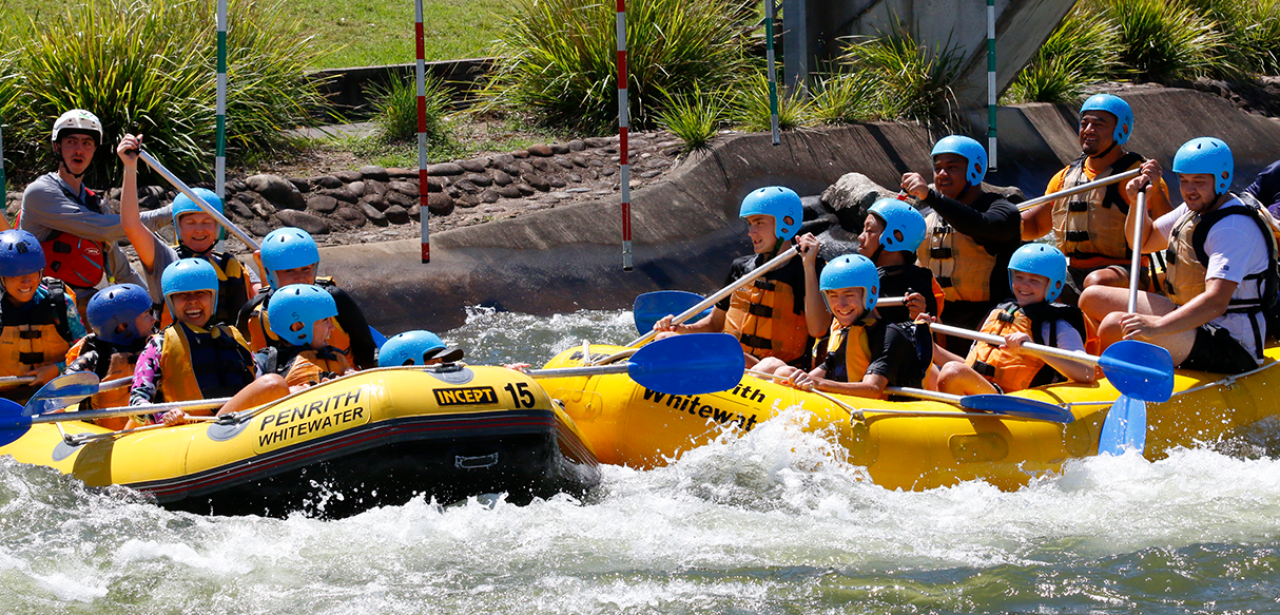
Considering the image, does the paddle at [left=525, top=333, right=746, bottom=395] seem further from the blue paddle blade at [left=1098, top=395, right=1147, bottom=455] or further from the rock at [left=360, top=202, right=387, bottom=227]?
the rock at [left=360, top=202, right=387, bottom=227]

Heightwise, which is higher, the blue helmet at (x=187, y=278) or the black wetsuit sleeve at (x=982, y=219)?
the black wetsuit sleeve at (x=982, y=219)

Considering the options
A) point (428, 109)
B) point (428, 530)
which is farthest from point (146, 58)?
point (428, 530)

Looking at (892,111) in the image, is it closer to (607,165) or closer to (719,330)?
(607,165)

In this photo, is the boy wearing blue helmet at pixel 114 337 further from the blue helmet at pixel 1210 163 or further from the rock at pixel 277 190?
the blue helmet at pixel 1210 163

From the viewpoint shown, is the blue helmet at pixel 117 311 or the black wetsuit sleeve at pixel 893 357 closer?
the black wetsuit sleeve at pixel 893 357

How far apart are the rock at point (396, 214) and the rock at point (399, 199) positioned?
5 centimetres

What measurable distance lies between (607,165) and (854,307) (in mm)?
6350

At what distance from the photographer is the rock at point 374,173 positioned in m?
10.2

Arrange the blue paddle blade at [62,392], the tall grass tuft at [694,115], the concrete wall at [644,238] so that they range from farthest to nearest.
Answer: the tall grass tuft at [694,115], the concrete wall at [644,238], the blue paddle blade at [62,392]

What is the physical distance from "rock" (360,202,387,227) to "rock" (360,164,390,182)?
28 centimetres

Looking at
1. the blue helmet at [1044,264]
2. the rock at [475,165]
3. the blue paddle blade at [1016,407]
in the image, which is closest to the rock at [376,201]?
the rock at [475,165]

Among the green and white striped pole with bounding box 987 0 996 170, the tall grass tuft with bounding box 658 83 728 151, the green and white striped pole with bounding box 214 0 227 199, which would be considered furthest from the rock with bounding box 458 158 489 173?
the green and white striped pole with bounding box 987 0 996 170

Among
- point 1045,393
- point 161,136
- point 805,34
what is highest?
point 805,34

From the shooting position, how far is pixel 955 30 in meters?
12.6
